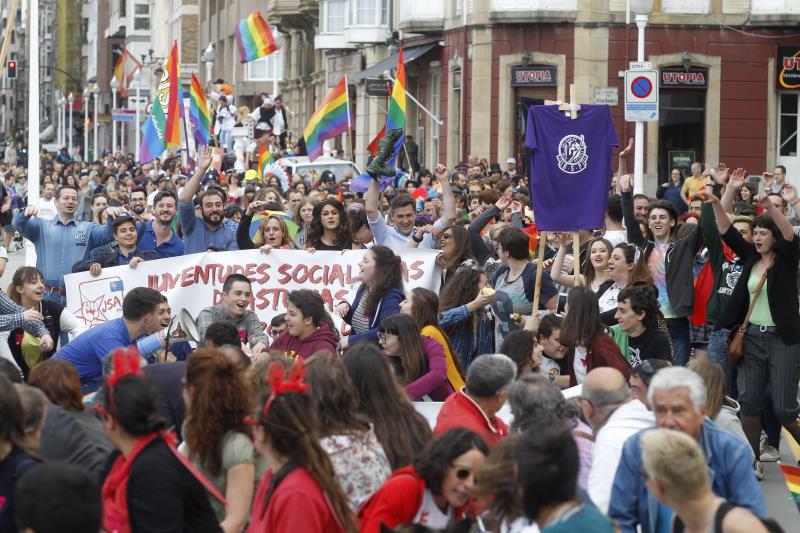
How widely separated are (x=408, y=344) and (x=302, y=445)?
3.10m

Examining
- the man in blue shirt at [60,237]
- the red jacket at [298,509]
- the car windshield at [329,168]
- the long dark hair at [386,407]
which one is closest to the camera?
the red jacket at [298,509]

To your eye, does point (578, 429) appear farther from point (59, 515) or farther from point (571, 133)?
point (571, 133)

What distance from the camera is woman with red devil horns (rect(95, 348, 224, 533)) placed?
209 inches

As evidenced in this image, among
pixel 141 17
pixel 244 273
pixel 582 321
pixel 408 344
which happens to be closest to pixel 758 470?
pixel 582 321

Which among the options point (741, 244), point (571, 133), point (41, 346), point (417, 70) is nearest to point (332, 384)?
point (41, 346)

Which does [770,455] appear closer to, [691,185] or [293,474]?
[293,474]

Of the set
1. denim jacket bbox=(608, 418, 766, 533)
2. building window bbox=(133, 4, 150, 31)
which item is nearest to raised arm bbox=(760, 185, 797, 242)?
denim jacket bbox=(608, 418, 766, 533)

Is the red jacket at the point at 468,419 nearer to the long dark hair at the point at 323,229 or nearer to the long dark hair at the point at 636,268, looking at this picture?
the long dark hair at the point at 636,268

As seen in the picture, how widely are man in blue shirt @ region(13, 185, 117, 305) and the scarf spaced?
23.6ft

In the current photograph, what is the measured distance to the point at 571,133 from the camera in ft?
38.0

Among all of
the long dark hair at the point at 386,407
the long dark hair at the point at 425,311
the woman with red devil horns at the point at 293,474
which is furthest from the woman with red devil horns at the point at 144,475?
the long dark hair at the point at 425,311

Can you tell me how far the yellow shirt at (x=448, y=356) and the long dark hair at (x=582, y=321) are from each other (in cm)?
69

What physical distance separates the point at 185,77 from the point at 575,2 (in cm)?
5108

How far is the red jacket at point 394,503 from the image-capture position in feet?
17.9
